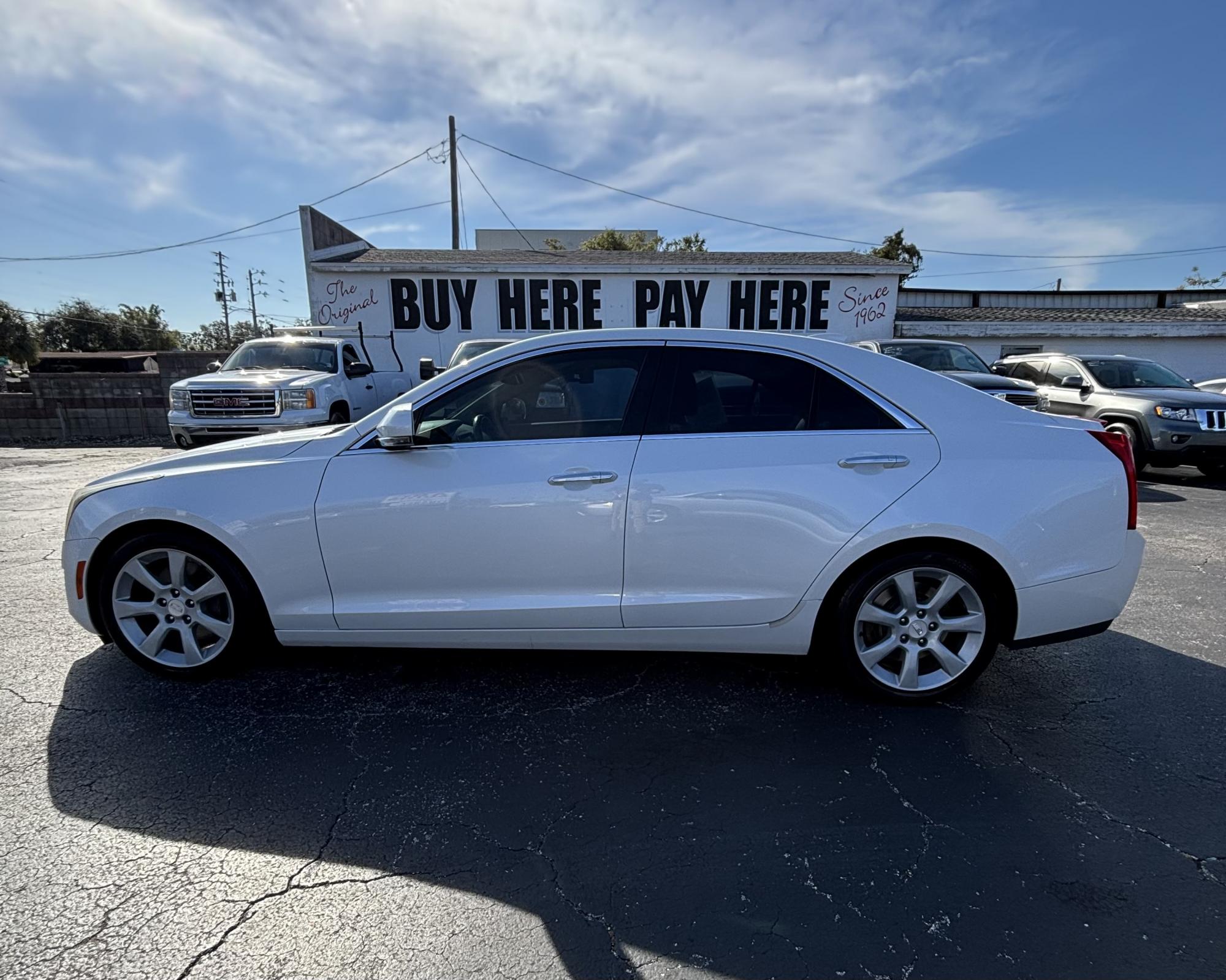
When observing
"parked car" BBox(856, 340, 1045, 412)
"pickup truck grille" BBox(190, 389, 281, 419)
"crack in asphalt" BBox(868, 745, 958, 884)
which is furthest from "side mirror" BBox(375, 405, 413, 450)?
"parked car" BBox(856, 340, 1045, 412)

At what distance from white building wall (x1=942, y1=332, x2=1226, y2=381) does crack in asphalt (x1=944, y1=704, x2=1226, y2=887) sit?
58.5 ft

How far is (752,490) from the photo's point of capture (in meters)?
2.70

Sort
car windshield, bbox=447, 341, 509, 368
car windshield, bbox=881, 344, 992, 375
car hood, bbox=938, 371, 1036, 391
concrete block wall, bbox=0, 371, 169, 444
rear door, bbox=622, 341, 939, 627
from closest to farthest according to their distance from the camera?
rear door, bbox=622, 341, 939, 627 → car hood, bbox=938, 371, 1036, 391 → car windshield, bbox=881, 344, 992, 375 → car windshield, bbox=447, 341, 509, 368 → concrete block wall, bbox=0, 371, 169, 444

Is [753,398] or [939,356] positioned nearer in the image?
[753,398]

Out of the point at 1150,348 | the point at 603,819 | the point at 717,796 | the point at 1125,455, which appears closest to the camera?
the point at 603,819

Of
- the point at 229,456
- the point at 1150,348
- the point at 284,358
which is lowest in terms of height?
the point at 229,456

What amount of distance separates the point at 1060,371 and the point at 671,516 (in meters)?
10.2

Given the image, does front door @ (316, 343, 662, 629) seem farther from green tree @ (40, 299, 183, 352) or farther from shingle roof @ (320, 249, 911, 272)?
green tree @ (40, 299, 183, 352)

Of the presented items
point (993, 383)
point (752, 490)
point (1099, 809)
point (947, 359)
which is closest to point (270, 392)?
point (752, 490)

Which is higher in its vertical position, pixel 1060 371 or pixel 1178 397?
pixel 1060 371

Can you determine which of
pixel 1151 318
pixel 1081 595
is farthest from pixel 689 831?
pixel 1151 318

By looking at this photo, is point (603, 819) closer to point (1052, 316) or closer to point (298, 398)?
point (298, 398)

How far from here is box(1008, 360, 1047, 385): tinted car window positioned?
10.4m

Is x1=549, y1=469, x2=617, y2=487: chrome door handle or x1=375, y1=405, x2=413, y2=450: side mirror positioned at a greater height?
x1=375, y1=405, x2=413, y2=450: side mirror
